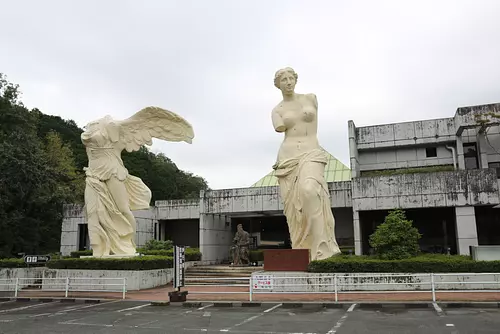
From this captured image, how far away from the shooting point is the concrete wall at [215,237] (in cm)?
2120

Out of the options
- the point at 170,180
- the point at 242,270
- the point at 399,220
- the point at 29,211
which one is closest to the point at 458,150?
Result: the point at 399,220

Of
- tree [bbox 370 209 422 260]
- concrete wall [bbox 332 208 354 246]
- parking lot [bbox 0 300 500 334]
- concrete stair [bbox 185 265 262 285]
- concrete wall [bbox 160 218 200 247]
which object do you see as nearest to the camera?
parking lot [bbox 0 300 500 334]

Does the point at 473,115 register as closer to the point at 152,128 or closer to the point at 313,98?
the point at 313,98

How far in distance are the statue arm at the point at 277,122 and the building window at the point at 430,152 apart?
12.8 metres

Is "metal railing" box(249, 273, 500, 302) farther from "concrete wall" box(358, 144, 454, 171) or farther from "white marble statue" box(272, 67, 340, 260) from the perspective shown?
"concrete wall" box(358, 144, 454, 171)

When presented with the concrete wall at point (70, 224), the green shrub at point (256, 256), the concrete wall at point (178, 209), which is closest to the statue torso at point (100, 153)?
the green shrub at point (256, 256)

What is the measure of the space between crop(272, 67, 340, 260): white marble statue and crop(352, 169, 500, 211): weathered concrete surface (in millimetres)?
4601

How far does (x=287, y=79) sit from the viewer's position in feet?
44.8

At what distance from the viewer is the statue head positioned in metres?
13.7

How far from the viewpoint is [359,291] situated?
11602 mm

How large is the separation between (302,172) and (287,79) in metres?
3.00

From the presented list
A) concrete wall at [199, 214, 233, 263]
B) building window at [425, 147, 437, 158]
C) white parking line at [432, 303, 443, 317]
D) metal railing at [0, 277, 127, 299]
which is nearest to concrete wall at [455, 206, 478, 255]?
white parking line at [432, 303, 443, 317]

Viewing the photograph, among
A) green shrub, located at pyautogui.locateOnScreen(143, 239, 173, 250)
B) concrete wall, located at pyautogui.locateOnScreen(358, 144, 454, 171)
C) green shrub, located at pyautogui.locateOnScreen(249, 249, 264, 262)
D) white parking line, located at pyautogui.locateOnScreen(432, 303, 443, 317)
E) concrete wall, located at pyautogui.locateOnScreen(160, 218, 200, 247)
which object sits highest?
concrete wall, located at pyautogui.locateOnScreen(358, 144, 454, 171)

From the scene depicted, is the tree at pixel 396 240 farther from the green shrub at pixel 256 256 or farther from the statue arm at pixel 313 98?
the green shrub at pixel 256 256
